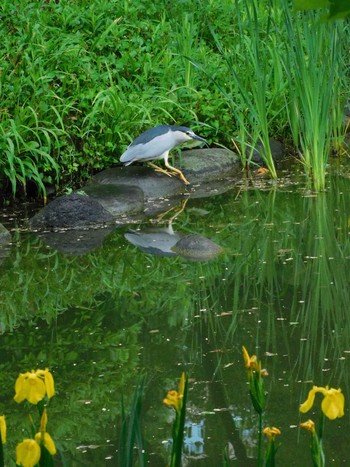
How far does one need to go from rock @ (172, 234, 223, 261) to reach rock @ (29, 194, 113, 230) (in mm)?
893

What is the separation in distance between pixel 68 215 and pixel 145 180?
3.61 ft

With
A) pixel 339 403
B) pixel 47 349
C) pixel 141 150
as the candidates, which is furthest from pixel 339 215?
pixel 339 403

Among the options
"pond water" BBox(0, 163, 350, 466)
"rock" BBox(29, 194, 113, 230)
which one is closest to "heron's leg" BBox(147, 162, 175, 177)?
"pond water" BBox(0, 163, 350, 466)

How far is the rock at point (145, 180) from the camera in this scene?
305 inches

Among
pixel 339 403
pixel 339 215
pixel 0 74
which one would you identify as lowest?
pixel 339 215

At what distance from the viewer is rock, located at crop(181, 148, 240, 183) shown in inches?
324

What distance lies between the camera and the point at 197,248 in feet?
20.3

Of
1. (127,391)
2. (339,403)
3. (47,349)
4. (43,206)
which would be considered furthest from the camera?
(43,206)

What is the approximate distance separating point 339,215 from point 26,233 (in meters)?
2.13

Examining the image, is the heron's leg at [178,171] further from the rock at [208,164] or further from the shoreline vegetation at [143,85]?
the shoreline vegetation at [143,85]

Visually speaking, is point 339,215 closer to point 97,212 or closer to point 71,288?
point 97,212

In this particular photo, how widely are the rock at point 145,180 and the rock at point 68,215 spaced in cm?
72

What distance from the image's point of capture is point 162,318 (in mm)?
5074

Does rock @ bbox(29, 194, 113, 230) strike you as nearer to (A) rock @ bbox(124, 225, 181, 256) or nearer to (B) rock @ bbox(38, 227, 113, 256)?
(B) rock @ bbox(38, 227, 113, 256)
